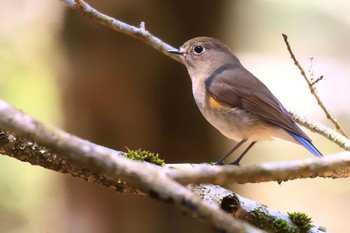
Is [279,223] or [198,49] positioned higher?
[198,49]

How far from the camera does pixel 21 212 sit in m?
5.81

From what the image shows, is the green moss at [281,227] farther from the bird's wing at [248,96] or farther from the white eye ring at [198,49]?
the white eye ring at [198,49]

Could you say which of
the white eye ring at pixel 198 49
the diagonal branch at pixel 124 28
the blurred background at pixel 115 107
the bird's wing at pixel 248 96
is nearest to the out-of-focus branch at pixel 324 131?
the diagonal branch at pixel 124 28

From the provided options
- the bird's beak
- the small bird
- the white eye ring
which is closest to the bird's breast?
the small bird

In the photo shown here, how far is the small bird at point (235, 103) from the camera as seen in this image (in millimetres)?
3258

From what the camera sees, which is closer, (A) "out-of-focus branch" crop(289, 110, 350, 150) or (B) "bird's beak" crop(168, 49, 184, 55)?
(A) "out-of-focus branch" crop(289, 110, 350, 150)

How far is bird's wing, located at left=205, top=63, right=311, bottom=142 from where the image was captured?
3.29m

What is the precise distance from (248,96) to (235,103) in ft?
0.39

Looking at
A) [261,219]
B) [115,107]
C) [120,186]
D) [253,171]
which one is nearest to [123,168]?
[253,171]

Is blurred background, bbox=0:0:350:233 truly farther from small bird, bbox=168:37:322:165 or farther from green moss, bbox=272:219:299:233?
green moss, bbox=272:219:299:233

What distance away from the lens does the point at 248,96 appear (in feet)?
11.4

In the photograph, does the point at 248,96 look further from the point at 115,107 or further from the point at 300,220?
the point at 115,107

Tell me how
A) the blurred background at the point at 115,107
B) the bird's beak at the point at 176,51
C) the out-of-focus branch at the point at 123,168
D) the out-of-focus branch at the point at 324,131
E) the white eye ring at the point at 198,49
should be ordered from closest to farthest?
the out-of-focus branch at the point at 123,168
the out-of-focus branch at the point at 324,131
the bird's beak at the point at 176,51
the white eye ring at the point at 198,49
the blurred background at the point at 115,107

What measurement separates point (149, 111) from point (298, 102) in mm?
2313
